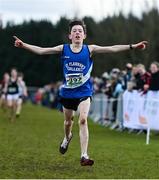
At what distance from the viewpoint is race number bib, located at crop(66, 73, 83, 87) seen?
1039cm

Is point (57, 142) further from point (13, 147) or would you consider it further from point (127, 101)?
point (127, 101)

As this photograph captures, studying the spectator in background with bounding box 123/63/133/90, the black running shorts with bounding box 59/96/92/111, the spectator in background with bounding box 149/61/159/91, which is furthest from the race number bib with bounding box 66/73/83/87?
the spectator in background with bounding box 123/63/133/90

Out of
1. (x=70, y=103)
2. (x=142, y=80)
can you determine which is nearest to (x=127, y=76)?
(x=142, y=80)

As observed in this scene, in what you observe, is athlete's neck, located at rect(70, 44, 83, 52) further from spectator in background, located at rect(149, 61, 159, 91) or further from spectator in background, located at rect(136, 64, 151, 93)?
spectator in background, located at rect(136, 64, 151, 93)

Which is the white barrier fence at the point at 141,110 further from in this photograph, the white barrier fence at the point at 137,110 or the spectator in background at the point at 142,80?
the spectator in background at the point at 142,80

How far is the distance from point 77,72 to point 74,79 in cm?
13

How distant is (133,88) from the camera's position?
20.1 m

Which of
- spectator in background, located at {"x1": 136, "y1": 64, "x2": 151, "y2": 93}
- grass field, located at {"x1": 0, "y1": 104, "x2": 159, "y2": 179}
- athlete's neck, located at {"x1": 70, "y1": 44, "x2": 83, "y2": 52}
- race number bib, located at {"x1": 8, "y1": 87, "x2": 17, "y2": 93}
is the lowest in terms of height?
grass field, located at {"x1": 0, "y1": 104, "x2": 159, "y2": 179}

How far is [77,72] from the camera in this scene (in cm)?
1038

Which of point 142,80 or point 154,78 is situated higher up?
point 154,78

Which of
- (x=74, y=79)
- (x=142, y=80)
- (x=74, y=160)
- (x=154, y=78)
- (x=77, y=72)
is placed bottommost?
(x=74, y=160)

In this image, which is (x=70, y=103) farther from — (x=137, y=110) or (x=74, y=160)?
(x=137, y=110)

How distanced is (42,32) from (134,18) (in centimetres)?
3144

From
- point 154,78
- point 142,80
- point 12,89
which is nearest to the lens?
point 154,78
